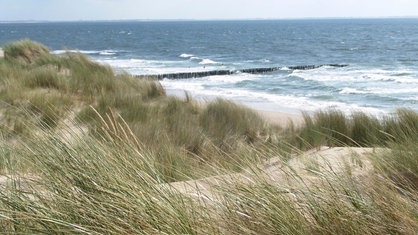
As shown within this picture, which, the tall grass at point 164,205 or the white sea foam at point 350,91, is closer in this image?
the tall grass at point 164,205

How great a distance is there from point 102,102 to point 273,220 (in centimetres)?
732

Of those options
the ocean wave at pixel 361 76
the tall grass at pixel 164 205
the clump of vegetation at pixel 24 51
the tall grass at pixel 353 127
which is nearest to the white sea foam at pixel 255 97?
the clump of vegetation at pixel 24 51

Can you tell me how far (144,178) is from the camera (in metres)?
2.50

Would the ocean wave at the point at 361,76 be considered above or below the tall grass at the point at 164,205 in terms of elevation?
below

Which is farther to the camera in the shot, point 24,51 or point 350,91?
point 350,91

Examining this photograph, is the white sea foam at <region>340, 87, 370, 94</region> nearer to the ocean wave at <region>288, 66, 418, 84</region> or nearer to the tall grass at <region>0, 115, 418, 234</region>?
the ocean wave at <region>288, 66, 418, 84</region>

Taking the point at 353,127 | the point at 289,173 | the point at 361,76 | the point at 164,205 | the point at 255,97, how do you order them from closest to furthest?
the point at 164,205 → the point at 289,173 → the point at 353,127 → the point at 255,97 → the point at 361,76

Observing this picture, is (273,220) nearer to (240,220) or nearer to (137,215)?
(240,220)

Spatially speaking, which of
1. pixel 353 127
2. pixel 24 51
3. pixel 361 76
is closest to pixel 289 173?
pixel 353 127

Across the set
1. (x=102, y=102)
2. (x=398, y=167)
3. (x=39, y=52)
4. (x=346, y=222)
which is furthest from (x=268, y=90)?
(x=346, y=222)

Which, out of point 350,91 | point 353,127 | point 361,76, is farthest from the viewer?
point 361,76

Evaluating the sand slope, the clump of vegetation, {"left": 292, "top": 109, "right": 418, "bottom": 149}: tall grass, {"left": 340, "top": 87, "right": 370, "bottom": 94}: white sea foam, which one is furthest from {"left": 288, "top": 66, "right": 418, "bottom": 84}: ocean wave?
the sand slope

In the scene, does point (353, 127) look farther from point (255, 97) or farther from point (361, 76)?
point (361, 76)

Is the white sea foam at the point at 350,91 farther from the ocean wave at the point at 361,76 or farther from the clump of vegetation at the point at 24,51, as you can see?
the clump of vegetation at the point at 24,51
